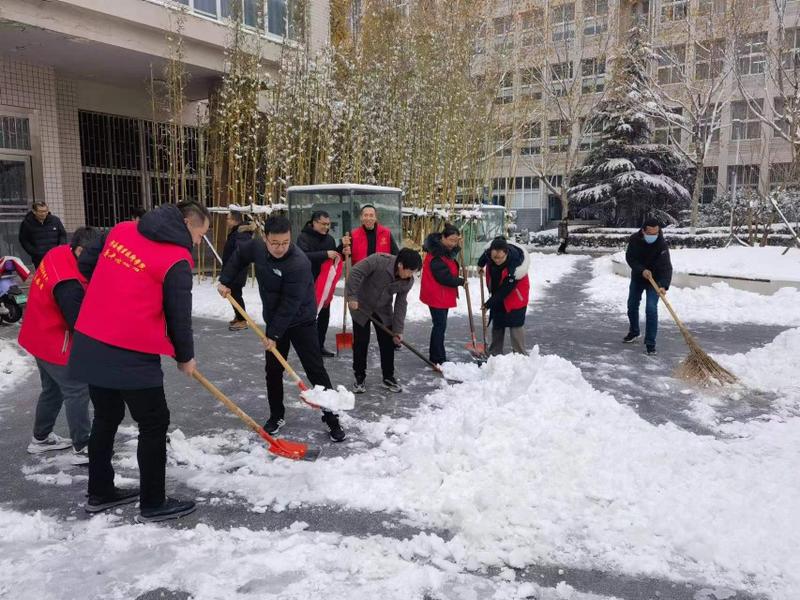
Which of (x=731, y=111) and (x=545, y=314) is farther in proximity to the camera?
(x=731, y=111)

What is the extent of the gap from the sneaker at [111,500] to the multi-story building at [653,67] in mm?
15728

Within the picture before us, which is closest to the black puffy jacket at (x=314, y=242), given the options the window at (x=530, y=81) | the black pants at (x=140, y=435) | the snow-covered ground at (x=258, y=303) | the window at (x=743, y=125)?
the snow-covered ground at (x=258, y=303)

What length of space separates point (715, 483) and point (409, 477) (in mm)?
1756

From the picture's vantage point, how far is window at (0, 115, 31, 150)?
10922mm

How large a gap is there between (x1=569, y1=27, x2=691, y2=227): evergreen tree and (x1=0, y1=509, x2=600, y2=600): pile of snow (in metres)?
27.8

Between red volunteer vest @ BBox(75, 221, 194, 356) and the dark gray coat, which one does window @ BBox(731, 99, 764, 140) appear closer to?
the dark gray coat

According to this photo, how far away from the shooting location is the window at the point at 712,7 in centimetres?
2066

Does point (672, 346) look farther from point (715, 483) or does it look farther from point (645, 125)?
point (645, 125)

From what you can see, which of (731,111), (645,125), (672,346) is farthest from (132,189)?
(731,111)

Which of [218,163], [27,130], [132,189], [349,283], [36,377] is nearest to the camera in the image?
[349,283]

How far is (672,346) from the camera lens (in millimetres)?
7617

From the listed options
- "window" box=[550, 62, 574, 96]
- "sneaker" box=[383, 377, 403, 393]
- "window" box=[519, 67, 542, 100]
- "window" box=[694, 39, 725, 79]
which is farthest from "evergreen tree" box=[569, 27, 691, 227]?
"sneaker" box=[383, 377, 403, 393]

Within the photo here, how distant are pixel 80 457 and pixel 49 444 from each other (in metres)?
0.36

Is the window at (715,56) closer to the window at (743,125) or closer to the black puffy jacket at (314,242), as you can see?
the window at (743,125)
